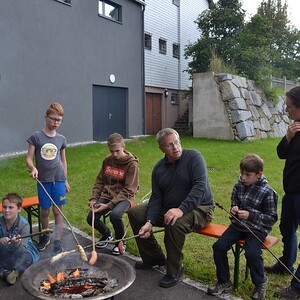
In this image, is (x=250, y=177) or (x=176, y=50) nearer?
(x=250, y=177)

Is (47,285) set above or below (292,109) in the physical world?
below

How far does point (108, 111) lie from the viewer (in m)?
14.5

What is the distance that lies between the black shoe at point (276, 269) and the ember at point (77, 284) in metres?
1.59

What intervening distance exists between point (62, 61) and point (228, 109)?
20.1 ft

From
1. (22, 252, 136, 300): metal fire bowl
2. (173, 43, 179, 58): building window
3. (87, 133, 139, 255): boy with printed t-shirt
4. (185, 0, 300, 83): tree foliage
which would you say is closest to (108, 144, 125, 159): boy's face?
(87, 133, 139, 255): boy with printed t-shirt

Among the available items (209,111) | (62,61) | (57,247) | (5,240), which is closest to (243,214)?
(5,240)

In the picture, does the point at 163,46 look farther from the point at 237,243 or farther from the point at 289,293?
the point at 289,293

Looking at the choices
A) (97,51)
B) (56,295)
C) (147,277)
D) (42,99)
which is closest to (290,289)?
(147,277)

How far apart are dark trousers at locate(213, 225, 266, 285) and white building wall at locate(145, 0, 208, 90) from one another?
46.0 ft

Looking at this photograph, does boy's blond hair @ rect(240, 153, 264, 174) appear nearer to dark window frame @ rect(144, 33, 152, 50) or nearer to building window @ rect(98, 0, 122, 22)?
building window @ rect(98, 0, 122, 22)

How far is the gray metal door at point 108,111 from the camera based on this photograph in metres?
14.0

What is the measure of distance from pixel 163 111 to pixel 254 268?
1534 centimetres

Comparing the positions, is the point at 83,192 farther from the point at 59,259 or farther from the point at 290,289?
the point at 290,289

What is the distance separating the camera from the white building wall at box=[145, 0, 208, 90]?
17094 millimetres
